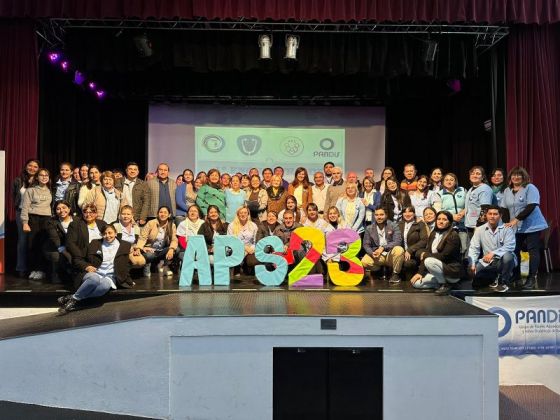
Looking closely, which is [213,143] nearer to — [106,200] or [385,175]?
[106,200]

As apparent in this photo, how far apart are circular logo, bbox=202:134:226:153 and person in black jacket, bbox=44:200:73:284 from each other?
4697 mm

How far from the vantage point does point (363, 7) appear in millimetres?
7133

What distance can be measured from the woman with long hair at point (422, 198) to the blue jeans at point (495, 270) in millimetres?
1270

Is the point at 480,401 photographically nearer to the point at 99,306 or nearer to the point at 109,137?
the point at 99,306

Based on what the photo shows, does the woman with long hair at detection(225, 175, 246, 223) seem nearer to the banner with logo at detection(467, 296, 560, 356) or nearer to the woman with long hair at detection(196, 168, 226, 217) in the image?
the woman with long hair at detection(196, 168, 226, 217)

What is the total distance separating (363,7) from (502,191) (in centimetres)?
304

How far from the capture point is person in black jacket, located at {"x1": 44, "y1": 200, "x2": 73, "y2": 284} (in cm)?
Answer: 617

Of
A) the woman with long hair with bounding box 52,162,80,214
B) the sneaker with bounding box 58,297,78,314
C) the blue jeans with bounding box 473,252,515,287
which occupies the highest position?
the woman with long hair with bounding box 52,162,80,214

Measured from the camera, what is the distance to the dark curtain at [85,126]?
8.64 m

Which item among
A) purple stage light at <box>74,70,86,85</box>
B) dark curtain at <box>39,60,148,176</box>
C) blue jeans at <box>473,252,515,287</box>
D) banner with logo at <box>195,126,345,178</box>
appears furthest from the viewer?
banner with logo at <box>195,126,345,178</box>

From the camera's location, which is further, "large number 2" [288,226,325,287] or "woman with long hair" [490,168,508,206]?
"woman with long hair" [490,168,508,206]

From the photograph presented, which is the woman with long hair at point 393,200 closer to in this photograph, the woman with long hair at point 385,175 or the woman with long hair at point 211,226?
the woman with long hair at point 385,175

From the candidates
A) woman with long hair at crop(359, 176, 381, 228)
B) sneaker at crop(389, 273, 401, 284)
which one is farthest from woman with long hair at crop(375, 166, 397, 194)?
sneaker at crop(389, 273, 401, 284)

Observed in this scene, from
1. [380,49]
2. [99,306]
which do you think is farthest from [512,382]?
[380,49]
